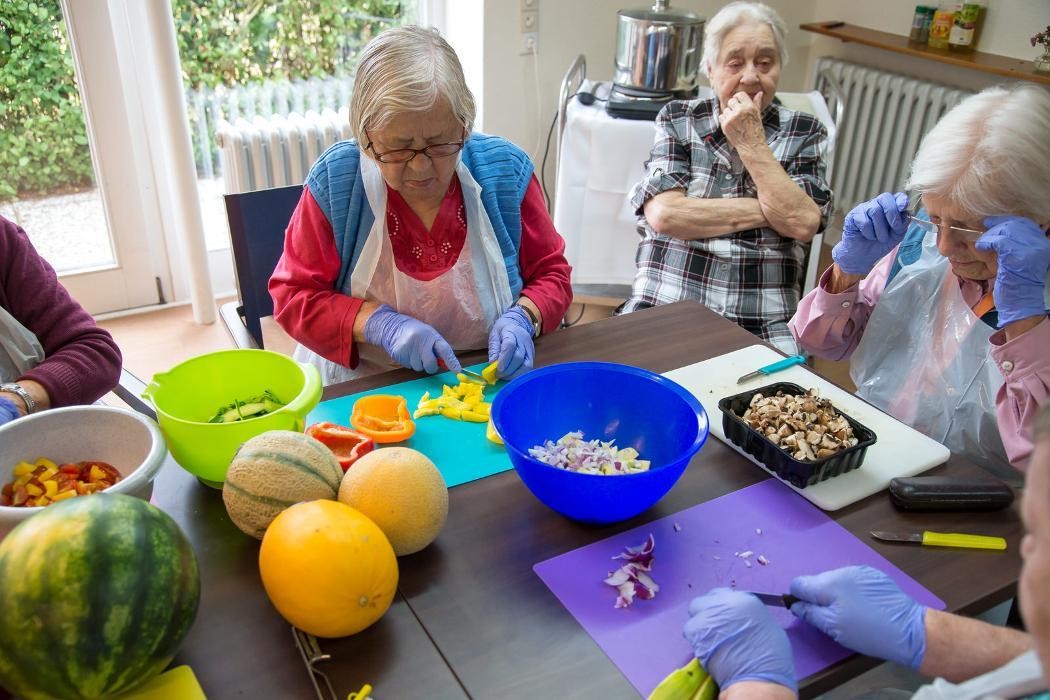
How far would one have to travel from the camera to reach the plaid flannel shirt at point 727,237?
213cm

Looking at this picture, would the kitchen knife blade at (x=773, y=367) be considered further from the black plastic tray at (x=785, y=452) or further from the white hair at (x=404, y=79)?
the white hair at (x=404, y=79)

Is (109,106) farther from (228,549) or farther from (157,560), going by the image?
(157,560)

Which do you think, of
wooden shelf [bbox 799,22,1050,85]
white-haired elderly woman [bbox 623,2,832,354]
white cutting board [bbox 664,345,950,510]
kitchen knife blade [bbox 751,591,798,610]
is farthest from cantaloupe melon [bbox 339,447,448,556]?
wooden shelf [bbox 799,22,1050,85]

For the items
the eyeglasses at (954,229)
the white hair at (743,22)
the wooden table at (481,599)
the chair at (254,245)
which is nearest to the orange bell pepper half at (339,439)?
the wooden table at (481,599)

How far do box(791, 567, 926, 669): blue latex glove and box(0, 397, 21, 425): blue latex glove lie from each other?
3.73ft

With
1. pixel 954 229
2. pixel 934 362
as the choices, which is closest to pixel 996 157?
pixel 954 229

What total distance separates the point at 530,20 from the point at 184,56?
50.1 inches

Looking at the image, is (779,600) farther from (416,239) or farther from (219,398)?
(416,239)

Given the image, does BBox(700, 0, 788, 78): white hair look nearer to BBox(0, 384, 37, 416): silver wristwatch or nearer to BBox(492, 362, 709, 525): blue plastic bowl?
BBox(492, 362, 709, 525): blue plastic bowl

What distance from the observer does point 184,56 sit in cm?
290

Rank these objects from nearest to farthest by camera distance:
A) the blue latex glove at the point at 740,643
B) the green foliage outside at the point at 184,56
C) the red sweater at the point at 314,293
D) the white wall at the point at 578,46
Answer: the blue latex glove at the point at 740,643, the red sweater at the point at 314,293, the green foliage outside at the point at 184,56, the white wall at the point at 578,46

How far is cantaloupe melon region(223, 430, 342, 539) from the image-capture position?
3.04ft

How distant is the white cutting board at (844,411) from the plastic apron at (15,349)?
1097 mm

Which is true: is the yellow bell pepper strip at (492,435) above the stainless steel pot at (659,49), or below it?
below
